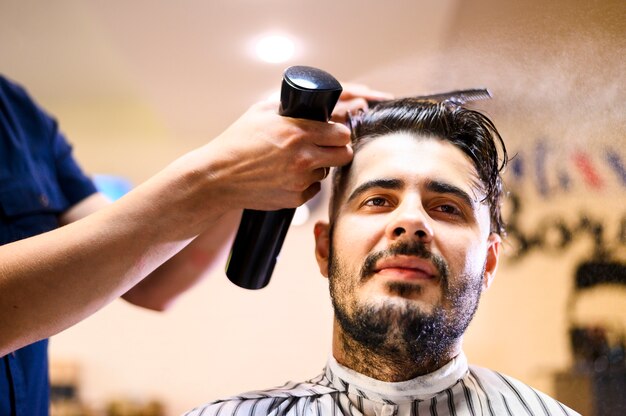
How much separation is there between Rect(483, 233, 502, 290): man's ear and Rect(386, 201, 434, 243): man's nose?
265 millimetres

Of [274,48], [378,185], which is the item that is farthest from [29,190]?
[378,185]

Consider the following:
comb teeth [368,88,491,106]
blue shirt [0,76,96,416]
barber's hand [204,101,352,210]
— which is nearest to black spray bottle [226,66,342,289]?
barber's hand [204,101,352,210]

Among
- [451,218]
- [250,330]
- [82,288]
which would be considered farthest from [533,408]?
[82,288]

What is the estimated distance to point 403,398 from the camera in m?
1.33

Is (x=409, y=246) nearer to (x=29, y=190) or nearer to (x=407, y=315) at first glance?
(x=407, y=315)

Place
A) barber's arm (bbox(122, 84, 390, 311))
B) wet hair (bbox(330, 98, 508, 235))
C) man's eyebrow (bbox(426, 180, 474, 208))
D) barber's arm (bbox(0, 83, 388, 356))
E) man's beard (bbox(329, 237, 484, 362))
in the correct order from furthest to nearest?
barber's arm (bbox(122, 84, 390, 311))
wet hair (bbox(330, 98, 508, 235))
man's eyebrow (bbox(426, 180, 474, 208))
man's beard (bbox(329, 237, 484, 362))
barber's arm (bbox(0, 83, 388, 356))

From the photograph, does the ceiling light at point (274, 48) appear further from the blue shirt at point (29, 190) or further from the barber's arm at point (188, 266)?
the blue shirt at point (29, 190)

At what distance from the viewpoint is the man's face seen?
49.1 inches

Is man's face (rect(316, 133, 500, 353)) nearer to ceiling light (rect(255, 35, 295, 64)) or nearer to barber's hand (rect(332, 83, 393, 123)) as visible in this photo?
barber's hand (rect(332, 83, 393, 123))

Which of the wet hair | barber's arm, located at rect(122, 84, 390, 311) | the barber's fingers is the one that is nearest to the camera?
the wet hair

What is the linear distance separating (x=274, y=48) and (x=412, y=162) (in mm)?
646

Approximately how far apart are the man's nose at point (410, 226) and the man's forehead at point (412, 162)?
0.10m

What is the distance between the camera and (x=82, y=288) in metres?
1.17

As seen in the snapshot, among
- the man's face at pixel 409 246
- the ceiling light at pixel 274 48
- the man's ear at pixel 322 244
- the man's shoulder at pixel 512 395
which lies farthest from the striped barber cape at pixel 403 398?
the ceiling light at pixel 274 48
